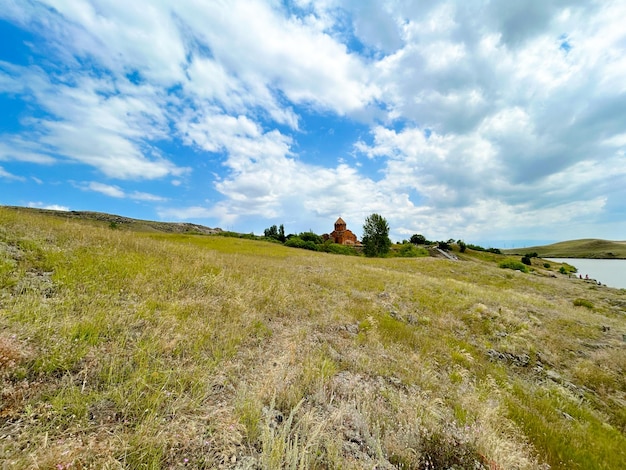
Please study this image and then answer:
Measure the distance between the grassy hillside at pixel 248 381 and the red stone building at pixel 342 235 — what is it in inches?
3905

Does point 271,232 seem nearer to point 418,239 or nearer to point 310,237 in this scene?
point 310,237

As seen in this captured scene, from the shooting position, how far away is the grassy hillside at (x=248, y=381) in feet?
9.57

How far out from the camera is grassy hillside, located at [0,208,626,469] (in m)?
2.92

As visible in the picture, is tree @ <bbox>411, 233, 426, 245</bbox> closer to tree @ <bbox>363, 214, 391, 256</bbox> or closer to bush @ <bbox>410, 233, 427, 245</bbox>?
bush @ <bbox>410, 233, 427, 245</bbox>

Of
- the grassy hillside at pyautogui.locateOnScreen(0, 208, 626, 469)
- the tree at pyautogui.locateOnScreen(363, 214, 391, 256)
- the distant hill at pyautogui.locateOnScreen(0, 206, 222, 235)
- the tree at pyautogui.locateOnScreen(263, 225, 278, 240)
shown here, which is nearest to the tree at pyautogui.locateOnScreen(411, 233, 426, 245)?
the tree at pyautogui.locateOnScreen(363, 214, 391, 256)

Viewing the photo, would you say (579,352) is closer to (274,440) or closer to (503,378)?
(503,378)

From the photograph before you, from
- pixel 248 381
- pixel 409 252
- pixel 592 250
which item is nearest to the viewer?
pixel 248 381

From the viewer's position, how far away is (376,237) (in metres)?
76.2

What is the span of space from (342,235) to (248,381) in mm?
106524

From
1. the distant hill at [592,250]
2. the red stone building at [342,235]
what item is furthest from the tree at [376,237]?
the distant hill at [592,250]

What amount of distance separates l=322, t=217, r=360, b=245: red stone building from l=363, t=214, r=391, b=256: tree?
31.4 meters

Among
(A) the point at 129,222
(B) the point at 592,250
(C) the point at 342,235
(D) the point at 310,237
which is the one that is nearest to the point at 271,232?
(D) the point at 310,237

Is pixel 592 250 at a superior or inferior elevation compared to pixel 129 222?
inferior

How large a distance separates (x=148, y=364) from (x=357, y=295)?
10851 millimetres
